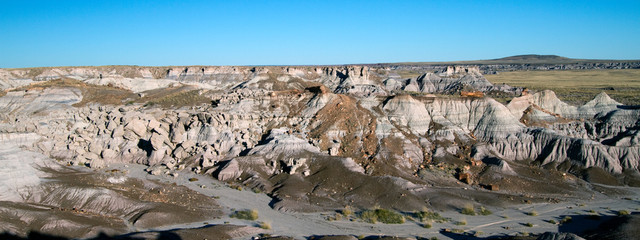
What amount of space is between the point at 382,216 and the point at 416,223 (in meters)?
2.94

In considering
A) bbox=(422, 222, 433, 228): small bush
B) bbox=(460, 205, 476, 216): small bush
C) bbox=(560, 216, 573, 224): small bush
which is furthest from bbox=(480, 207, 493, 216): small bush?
bbox=(422, 222, 433, 228): small bush

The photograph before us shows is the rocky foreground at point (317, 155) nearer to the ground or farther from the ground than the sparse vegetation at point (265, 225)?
farther from the ground

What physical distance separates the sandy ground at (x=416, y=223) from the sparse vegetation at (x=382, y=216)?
635 mm

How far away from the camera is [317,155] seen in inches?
1871

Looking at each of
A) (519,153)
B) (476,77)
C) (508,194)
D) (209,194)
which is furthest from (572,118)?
(476,77)

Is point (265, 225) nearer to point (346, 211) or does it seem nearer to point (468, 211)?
point (346, 211)

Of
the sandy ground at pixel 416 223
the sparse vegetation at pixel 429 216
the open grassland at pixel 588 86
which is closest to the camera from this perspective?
the sandy ground at pixel 416 223

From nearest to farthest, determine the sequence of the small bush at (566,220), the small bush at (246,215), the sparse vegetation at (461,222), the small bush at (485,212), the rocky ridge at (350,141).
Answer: the sparse vegetation at (461,222), the small bush at (246,215), the small bush at (566,220), the small bush at (485,212), the rocky ridge at (350,141)

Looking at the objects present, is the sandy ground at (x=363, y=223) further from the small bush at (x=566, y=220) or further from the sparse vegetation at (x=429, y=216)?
the sparse vegetation at (x=429, y=216)

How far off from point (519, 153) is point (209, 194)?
38.3 m

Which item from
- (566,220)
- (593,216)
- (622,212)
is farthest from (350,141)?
(622,212)

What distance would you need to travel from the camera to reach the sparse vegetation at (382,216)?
114ft

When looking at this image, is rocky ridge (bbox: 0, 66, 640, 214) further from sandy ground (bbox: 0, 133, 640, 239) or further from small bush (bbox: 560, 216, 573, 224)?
small bush (bbox: 560, 216, 573, 224)

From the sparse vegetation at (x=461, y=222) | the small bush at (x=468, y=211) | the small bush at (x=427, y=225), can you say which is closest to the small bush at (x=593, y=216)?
the small bush at (x=468, y=211)
